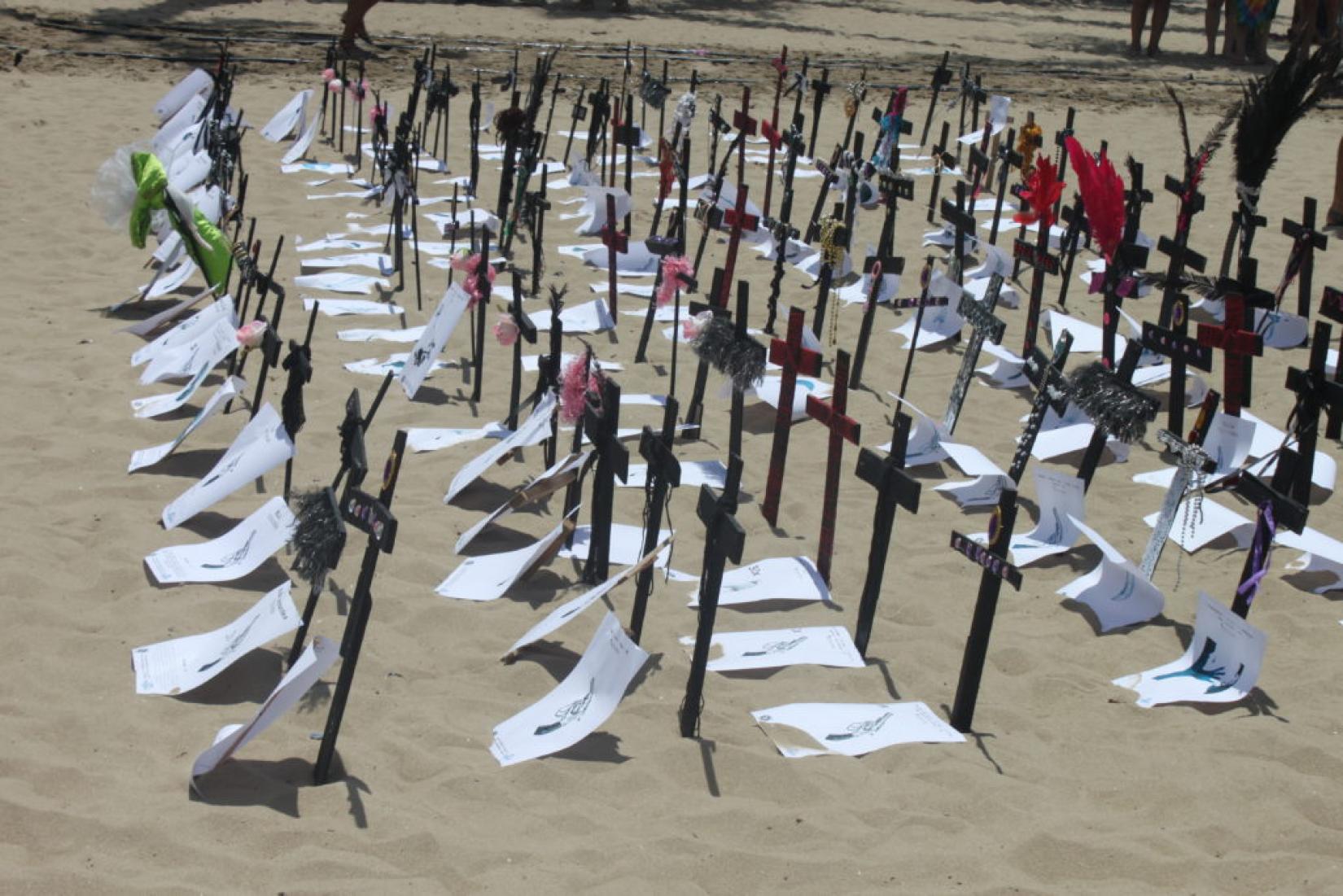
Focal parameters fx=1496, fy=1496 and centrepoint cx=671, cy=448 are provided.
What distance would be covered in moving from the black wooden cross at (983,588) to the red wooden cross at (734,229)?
3189mm

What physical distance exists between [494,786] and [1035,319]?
451cm

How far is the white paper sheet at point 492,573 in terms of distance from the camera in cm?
452

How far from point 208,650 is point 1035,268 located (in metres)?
4.24

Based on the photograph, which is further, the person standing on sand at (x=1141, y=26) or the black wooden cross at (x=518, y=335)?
the person standing on sand at (x=1141, y=26)

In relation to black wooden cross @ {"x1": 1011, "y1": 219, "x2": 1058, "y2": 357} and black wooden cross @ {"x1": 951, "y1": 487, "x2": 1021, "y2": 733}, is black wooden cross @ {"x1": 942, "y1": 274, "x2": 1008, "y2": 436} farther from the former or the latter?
black wooden cross @ {"x1": 951, "y1": 487, "x2": 1021, "y2": 733}

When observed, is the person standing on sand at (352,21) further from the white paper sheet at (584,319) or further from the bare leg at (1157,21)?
the bare leg at (1157,21)

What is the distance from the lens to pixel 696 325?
5578mm

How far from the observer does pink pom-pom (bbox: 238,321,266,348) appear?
512 centimetres

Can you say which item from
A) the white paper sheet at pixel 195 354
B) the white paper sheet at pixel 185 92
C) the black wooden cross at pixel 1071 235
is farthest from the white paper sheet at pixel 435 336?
the white paper sheet at pixel 185 92

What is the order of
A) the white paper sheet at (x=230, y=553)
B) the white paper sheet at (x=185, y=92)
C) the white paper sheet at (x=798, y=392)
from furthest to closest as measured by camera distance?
1. the white paper sheet at (x=185, y=92)
2. the white paper sheet at (x=798, y=392)
3. the white paper sheet at (x=230, y=553)

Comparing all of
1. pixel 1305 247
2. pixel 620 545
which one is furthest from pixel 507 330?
pixel 1305 247

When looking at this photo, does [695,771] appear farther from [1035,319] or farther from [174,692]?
[1035,319]

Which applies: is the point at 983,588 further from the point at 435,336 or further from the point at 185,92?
the point at 185,92

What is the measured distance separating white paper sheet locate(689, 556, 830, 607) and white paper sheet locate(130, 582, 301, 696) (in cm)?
131
